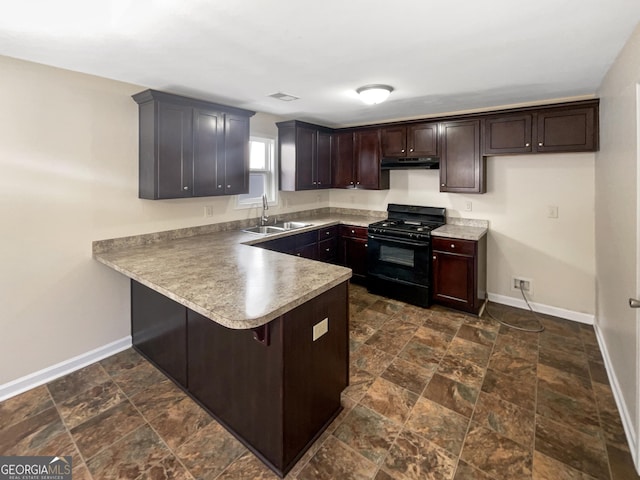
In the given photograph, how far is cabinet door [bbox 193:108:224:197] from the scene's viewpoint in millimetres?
3125

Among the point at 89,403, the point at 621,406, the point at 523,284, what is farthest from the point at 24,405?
the point at 523,284

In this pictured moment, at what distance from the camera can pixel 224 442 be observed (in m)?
1.93

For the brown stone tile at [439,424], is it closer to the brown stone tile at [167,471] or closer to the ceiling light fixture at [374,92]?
the brown stone tile at [167,471]

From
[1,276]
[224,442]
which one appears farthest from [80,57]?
[224,442]

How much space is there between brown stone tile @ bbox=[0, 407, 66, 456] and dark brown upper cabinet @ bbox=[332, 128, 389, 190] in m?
4.00

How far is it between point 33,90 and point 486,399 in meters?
3.89

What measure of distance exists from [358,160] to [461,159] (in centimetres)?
144

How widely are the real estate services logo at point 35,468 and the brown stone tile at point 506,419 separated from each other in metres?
2.41

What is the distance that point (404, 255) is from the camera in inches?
156

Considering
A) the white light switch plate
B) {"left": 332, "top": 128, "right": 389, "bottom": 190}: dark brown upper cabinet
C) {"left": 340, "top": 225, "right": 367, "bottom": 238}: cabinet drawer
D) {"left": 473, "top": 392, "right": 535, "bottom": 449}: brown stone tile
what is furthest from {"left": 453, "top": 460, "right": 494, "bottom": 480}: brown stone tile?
{"left": 332, "top": 128, "right": 389, "bottom": 190}: dark brown upper cabinet

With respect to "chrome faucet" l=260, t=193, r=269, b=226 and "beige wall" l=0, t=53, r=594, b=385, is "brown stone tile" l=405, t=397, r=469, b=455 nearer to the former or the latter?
"beige wall" l=0, t=53, r=594, b=385

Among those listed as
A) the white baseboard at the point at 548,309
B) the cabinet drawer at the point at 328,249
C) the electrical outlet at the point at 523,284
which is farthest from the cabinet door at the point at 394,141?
the white baseboard at the point at 548,309

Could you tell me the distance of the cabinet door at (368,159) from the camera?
14.9ft

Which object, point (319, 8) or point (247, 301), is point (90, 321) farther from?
point (319, 8)
